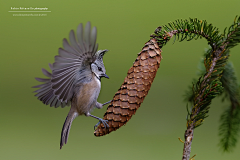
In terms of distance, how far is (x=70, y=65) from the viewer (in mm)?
663

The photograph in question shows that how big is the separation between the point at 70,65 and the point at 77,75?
0.06 metres

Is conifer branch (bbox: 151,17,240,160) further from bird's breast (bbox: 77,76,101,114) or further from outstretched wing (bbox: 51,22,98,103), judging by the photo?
bird's breast (bbox: 77,76,101,114)

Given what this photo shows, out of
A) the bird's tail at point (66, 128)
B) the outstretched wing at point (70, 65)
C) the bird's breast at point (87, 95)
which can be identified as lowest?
the bird's tail at point (66, 128)

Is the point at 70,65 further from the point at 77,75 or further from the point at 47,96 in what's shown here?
the point at 47,96

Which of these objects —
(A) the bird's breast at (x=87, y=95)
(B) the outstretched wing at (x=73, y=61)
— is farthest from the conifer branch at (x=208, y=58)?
(A) the bird's breast at (x=87, y=95)

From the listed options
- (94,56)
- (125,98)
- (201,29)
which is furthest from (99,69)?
(201,29)

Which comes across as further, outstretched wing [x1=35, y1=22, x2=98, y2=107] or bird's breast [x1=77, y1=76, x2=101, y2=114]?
bird's breast [x1=77, y1=76, x2=101, y2=114]

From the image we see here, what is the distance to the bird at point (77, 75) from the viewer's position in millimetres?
594

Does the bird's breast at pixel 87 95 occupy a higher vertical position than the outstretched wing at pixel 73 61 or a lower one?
lower

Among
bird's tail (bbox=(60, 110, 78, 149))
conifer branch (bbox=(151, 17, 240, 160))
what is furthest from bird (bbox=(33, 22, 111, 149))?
conifer branch (bbox=(151, 17, 240, 160))

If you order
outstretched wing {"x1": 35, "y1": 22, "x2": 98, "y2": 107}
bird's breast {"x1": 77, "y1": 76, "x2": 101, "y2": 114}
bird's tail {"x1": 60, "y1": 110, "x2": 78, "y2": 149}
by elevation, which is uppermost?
outstretched wing {"x1": 35, "y1": 22, "x2": 98, "y2": 107}

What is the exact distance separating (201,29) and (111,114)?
302 mm

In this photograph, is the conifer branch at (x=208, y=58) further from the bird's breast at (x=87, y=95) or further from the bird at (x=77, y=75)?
the bird's breast at (x=87, y=95)

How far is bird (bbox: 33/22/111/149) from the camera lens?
594 millimetres
